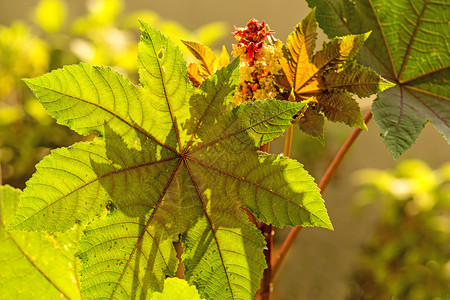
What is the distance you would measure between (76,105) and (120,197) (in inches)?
3.1

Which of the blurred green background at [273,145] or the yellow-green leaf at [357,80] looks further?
the blurred green background at [273,145]

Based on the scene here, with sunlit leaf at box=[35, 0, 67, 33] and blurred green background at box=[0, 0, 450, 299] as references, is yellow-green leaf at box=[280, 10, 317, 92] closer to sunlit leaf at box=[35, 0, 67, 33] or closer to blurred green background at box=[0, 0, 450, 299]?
blurred green background at box=[0, 0, 450, 299]

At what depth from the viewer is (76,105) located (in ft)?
1.06

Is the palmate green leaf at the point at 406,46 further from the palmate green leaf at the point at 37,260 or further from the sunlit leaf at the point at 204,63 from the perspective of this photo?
the palmate green leaf at the point at 37,260

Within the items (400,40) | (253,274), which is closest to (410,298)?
(400,40)

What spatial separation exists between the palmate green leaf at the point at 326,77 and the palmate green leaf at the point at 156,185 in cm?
5

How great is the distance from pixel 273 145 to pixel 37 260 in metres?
2.53

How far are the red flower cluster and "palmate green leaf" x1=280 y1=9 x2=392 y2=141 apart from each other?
39 millimetres

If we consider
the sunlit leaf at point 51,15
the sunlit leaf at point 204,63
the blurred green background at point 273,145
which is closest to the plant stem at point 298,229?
the sunlit leaf at point 204,63

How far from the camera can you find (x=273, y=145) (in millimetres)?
2900

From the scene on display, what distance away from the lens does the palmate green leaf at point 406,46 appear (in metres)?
0.42

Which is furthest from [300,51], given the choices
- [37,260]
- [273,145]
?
[273,145]

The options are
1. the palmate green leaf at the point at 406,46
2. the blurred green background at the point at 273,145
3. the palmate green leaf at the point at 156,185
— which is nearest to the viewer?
the palmate green leaf at the point at 156,185

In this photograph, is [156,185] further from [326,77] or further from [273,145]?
[273,145]
